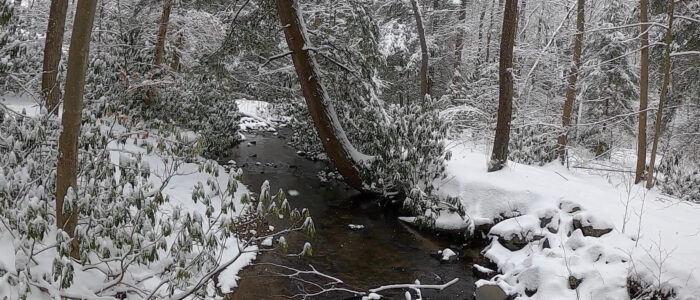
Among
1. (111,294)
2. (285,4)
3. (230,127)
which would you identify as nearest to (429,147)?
(285,4)

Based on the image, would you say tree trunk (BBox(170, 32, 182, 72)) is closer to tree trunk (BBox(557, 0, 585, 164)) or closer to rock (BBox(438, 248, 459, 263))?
rock (BBox(438, 248, 459, 263))

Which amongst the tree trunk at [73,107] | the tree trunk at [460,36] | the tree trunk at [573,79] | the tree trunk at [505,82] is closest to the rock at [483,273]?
the tree trunk at [505,82]

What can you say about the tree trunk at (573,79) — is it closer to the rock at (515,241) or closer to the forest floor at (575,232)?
the forest floor at (575,232)

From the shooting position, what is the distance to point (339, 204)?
1051cm

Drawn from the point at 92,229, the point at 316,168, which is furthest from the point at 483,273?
the point at 316,168

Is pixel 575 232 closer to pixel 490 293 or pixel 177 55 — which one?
pixel 490 293

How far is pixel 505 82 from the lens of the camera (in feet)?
29.8

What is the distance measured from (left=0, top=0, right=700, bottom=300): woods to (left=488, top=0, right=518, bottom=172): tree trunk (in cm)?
3

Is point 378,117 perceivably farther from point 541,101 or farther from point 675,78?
point 541,101

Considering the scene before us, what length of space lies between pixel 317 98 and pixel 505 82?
13.3 feet

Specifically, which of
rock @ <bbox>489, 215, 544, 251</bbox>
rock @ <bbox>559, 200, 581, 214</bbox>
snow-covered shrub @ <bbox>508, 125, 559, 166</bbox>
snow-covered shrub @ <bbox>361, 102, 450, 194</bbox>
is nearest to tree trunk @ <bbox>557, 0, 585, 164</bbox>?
snow-covered shrub @ <bbox>508, 125, 559, 166</bbox>

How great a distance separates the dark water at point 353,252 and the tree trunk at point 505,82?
211cm

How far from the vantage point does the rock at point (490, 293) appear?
20.7ft

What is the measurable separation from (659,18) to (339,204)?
973 cm
